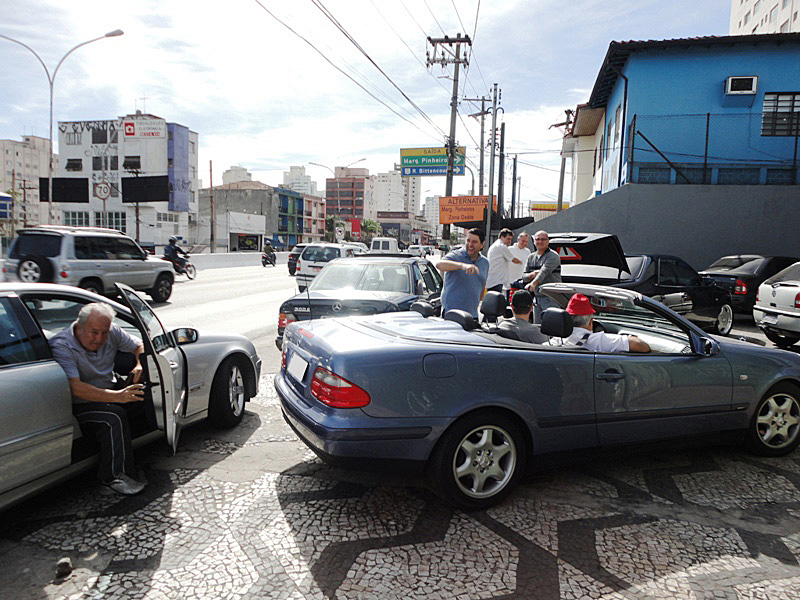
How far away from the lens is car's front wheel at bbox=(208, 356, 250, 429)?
448 cm

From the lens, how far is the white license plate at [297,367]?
3547mm

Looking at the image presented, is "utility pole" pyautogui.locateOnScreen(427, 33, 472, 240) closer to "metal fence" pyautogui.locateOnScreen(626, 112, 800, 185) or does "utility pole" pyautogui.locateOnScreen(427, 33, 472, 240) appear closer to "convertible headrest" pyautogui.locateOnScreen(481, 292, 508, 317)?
"metal fence" pyautogui.locateOnScreen(626, 112, 800, 185)

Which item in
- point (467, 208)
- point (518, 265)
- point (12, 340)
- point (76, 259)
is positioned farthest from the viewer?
point (467, 208)

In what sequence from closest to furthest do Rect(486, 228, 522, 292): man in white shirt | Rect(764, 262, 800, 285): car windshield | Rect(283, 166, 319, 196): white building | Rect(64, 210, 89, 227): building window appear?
1. Rect(764, 262, 800, 285): car windshield
2. Rect(486, 228, 522, 292): man in white shirt
3. Rect(64, 210, 89, 227): building window
4. Rect(283, 166, 319, 196): white building

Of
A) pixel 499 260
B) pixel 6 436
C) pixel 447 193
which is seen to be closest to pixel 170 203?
pixel 447 193

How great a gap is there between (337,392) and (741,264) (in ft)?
38.4

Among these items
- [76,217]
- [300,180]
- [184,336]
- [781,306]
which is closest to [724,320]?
[781,306]

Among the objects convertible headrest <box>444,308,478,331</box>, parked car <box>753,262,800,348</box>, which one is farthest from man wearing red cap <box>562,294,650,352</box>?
parked car <box>753,262,800,348</box>

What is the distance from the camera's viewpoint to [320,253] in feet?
58.5

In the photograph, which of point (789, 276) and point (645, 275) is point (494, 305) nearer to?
point (645, 275)

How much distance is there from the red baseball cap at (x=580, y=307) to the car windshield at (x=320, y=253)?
1388 centimetres

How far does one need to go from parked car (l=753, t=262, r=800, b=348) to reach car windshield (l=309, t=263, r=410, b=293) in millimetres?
5389

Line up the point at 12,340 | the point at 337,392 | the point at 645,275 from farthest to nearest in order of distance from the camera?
the point at 645,275
the point at 337,392
the point at 12,340

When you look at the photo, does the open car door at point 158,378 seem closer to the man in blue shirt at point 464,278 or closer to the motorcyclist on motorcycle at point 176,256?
the man in blue shirt at point 464,278
